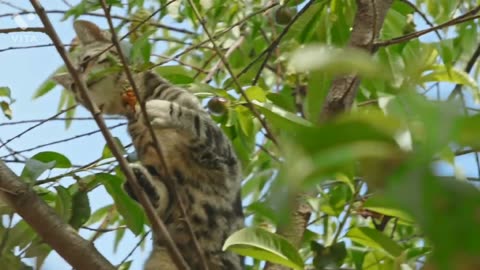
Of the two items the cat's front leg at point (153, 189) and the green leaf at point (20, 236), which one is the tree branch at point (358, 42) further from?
the green leaf at point (20, 236)

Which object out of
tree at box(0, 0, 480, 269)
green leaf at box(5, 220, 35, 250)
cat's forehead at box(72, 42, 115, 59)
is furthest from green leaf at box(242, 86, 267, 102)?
cat's forehead at box(72, 42, 115, 59)

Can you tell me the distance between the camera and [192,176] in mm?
2838

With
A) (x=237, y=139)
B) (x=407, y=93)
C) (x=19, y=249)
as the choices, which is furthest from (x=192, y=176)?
(x=407, y=93)

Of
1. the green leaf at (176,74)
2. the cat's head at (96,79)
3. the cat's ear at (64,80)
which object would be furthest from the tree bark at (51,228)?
the cat's ear at (64,80)

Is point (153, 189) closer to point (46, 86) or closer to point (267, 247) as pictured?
point (46, 86)

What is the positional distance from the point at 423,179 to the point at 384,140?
0.06m

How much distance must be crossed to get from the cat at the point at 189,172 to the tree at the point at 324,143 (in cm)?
12

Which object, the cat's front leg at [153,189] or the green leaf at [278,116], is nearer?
the green leaf at [278,116]

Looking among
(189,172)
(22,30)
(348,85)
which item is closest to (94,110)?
(22,30)

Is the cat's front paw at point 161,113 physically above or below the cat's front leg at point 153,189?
above

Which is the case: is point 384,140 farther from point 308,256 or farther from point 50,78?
point 50,78

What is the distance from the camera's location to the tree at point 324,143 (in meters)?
0.45

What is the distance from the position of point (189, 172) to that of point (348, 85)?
0.83 metres

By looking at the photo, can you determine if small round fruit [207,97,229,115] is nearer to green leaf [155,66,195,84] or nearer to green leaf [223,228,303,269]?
green leaf [155,66,195,84]
